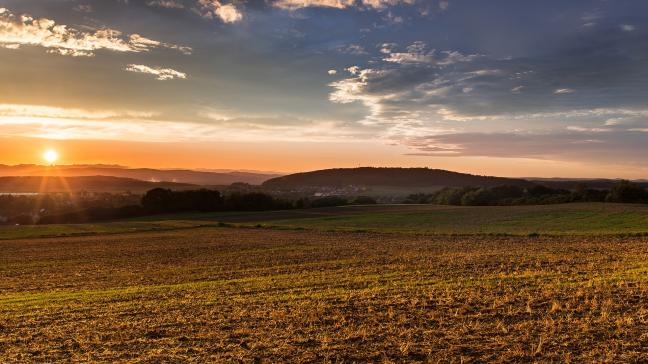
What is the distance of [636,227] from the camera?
169 ft

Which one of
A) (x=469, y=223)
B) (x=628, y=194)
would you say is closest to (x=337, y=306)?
(x=469, y=223)

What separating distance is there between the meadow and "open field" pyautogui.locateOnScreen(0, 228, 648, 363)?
55 millimetres

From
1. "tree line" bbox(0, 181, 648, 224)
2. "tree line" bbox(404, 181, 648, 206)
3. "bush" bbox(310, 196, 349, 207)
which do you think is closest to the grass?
"tree line" bbox(404, 181, 648, 206)

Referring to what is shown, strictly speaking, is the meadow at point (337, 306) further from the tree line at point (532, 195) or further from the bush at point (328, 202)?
the bush at point (328, 202)

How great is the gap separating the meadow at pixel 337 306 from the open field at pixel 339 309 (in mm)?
55

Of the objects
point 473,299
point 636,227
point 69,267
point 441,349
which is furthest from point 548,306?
point 636,227

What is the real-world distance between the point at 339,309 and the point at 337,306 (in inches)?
18.0

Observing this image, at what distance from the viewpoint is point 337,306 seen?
1606cm

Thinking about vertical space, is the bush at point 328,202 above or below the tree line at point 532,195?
below

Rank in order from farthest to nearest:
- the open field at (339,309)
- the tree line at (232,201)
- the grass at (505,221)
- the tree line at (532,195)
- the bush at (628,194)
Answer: the tree line at (232,201), the tree line at (532,195), the bush at (628,194), the grass at (505,221), the open field at (339,309)

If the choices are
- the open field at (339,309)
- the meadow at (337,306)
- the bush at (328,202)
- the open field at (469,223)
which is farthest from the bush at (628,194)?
the open field at (339,309)

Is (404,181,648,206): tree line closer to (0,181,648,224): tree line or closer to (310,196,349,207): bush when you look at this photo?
(0,181,648,224): tree line

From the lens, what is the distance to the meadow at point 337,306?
36.6ft

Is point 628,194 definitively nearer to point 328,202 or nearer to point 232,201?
point 328,202
